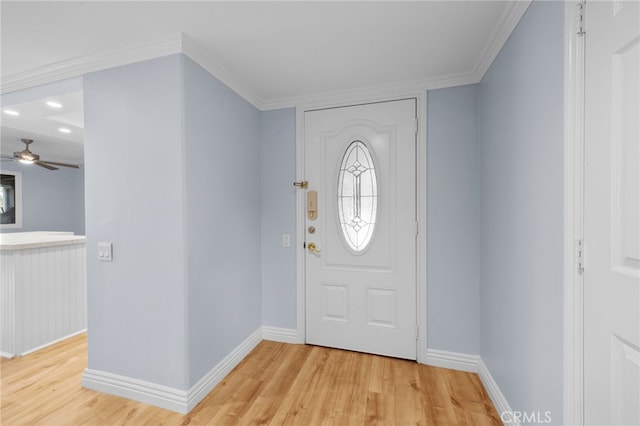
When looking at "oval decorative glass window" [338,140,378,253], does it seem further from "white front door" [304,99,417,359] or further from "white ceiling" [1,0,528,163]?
"white ceiling" [1,0,528,163]

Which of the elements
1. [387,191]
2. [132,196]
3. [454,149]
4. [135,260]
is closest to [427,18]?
[454,149]

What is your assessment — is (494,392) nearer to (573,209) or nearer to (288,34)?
(573,209)

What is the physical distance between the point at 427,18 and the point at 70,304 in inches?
153

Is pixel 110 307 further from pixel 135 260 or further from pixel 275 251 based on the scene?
pixel 275 251

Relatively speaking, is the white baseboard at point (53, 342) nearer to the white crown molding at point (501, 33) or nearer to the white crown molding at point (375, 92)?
the white crown molding at point (375, 92)

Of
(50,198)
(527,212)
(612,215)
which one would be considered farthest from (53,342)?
(50,198)

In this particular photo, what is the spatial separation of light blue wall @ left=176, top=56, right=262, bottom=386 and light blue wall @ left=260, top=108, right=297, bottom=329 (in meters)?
0.08

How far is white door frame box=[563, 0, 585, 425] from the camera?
3.26 ft

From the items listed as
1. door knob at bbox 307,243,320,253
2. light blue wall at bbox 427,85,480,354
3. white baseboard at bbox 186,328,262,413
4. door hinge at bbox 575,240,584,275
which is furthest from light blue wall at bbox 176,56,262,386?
door hinge at bbox 575,240,584,275

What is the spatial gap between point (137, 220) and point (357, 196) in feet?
5.49

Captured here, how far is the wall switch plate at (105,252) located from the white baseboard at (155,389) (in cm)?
80

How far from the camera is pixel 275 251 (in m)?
2.69

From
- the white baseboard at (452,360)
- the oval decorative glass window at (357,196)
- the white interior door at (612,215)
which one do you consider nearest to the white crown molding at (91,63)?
the oval decorative glass window at (357,196)

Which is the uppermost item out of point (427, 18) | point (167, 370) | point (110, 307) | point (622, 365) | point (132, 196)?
point (427, 18)
